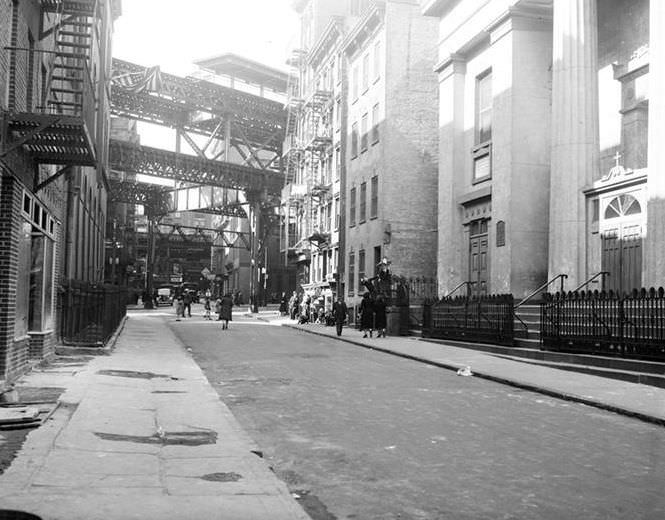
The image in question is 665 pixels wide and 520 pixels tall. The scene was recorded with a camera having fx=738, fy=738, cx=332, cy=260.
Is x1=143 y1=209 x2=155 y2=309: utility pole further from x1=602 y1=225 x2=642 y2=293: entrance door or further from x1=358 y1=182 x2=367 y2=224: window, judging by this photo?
x1=602 y1=225 x2=642 y2=293: entrance door

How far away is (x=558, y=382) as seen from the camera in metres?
13.3

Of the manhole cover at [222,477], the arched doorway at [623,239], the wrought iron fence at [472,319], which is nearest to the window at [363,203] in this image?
the wrought iron fence at [472,319]

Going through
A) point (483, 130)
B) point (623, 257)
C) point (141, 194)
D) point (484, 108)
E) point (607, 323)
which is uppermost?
point (141, 194)

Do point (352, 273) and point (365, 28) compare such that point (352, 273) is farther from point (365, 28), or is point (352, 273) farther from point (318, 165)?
point (365, 28)

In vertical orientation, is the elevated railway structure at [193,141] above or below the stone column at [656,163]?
above

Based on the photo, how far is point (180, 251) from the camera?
123 metres

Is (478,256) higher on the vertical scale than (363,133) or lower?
lower

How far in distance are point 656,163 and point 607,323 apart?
4051mm

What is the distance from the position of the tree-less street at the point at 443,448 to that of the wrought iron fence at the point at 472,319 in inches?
242

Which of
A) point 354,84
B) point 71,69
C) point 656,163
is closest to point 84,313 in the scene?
point 71,69

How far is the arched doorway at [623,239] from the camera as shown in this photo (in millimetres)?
19047

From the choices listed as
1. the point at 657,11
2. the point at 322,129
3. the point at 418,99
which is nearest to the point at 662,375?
the point at 657,11

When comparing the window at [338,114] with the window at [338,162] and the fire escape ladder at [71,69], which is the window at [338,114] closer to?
the window at [338,162]

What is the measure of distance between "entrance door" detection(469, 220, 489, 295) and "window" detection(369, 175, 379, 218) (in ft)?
32.0
